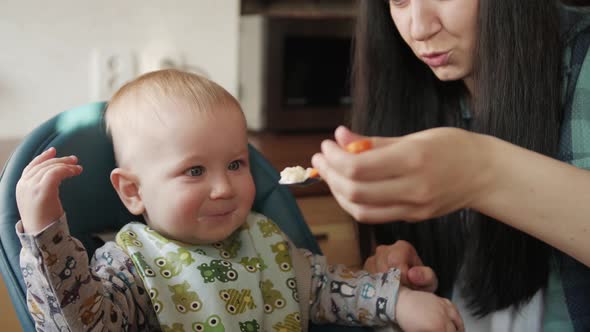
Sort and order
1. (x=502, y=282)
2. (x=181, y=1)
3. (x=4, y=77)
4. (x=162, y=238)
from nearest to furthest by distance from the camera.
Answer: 1. (x=162, y=238)
2. (x=502, y=282)
3. (x=4, y=77)
4. (x=181, y=1)

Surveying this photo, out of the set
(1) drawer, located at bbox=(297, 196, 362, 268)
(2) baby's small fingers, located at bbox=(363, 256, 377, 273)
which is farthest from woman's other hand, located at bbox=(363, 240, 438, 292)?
(1) drawer, located at bbox=(297, 196, 362, 268)

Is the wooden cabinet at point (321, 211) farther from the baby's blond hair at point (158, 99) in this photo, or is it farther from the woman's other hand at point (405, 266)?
the baby's blond hair at point (158, 99)

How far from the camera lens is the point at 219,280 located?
953 millimetres

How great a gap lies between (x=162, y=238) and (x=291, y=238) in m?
0.27

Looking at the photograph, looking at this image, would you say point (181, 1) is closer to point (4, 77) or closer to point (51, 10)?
point (51, 10)

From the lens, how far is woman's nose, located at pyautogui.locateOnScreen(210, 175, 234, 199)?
3.10 feet

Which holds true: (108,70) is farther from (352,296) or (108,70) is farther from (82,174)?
(352,296)

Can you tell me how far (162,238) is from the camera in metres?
0.96

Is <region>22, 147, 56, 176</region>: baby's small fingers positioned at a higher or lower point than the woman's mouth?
→ lower

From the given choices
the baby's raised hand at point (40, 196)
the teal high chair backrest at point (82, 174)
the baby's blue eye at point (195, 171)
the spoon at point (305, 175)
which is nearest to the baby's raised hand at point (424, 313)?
the teal high chair backrest at point (82, 174)

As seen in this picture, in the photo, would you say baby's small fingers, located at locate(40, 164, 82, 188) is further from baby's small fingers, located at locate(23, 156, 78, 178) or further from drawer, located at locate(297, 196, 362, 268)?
drawer, located at locate(297, 196, 362, 268)

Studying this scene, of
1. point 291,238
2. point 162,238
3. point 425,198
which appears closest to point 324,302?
point 291,238

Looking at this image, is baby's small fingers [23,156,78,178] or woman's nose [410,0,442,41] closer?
→ baby's small fingers [23,156,78,178]

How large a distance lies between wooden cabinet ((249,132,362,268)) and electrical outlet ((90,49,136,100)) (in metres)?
0.44
